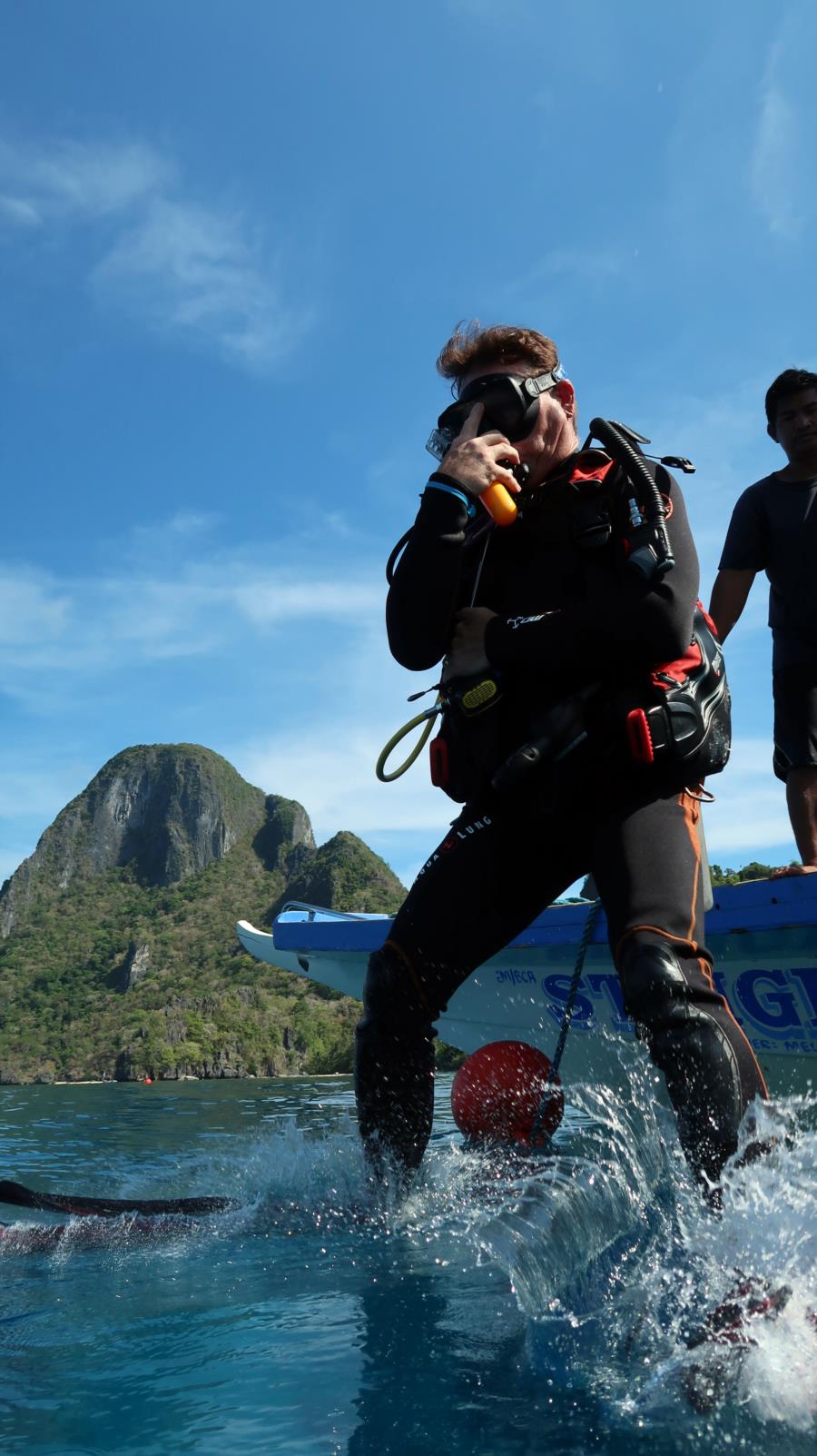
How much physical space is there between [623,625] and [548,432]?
67cm

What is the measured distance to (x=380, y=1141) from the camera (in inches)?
89.9

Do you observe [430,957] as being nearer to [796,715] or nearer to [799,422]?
[796,715]

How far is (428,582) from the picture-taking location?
2.21 m

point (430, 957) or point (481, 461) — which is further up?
point (481, 461)

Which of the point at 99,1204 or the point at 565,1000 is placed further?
the point at 565,1000

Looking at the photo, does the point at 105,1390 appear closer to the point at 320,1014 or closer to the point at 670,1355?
the point at 670,1355

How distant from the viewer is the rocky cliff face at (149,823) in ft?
486

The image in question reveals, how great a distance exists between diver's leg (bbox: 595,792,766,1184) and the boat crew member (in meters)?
1.74

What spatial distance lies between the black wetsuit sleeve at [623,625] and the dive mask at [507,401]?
383 millimetres

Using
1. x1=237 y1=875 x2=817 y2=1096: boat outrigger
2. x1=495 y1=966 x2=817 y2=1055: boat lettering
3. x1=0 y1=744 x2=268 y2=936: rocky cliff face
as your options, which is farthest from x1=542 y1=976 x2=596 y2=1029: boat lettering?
x1=0 y1=744 x2=268 y2=936: rocky cliff face

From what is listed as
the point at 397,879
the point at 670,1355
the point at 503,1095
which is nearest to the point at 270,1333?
the point at 670,1355

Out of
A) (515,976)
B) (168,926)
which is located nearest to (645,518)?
(515,976)

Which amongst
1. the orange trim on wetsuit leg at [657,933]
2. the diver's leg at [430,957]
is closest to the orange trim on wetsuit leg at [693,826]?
the orange trim on wetsuit leg at [657,933]

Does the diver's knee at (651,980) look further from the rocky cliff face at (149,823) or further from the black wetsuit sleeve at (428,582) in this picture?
the rocky cliff face at (149,823)
